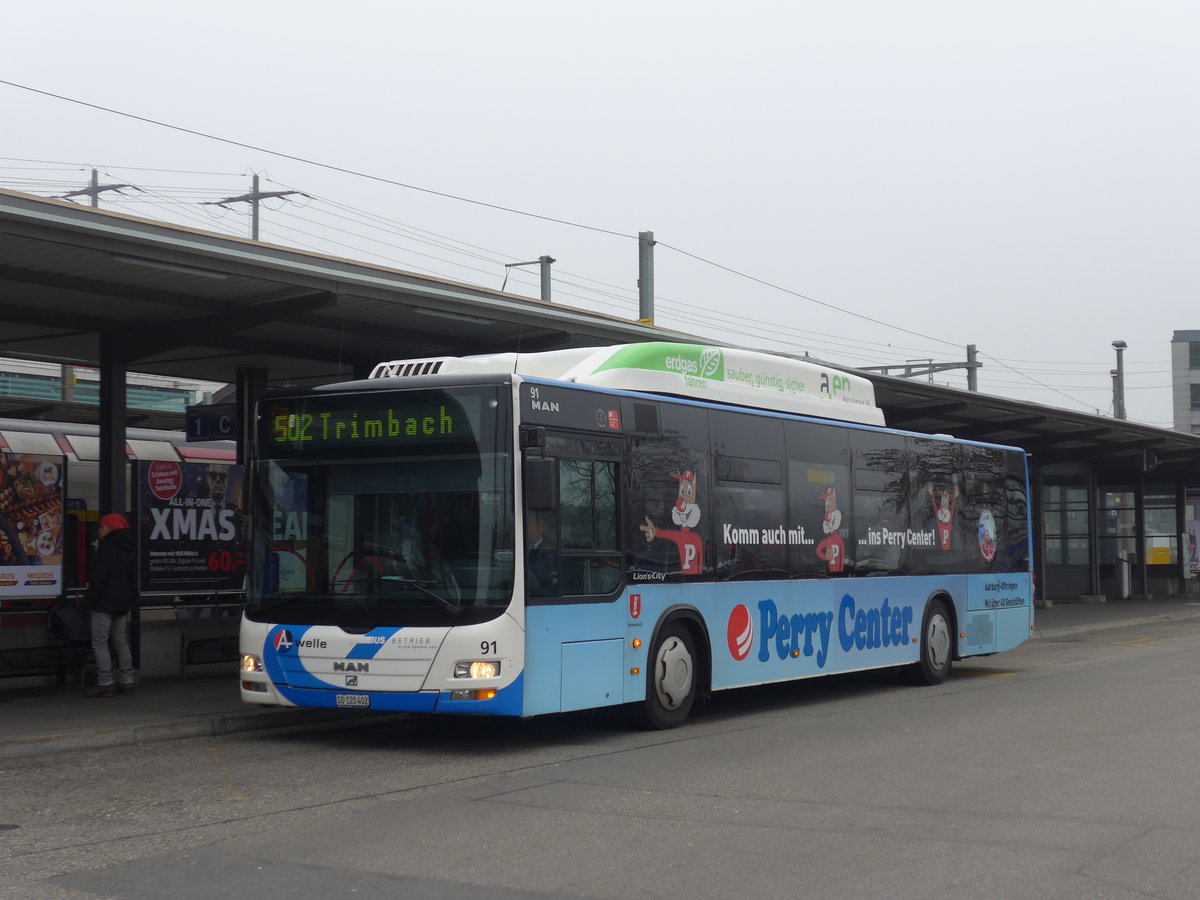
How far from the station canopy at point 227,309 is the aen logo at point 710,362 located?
230 centimetres

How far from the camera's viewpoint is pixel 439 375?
1063cm

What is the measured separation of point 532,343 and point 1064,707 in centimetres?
728

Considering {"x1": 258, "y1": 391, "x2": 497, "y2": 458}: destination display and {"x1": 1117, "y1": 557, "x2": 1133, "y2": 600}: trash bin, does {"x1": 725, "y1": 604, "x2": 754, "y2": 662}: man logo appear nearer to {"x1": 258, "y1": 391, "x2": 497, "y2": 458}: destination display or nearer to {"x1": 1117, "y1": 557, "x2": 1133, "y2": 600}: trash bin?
{"x1": 258, "y1": 391, "x2": 497, "y2": 458}: destination display

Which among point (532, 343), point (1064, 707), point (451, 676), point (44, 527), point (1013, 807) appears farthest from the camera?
point (532, 343)

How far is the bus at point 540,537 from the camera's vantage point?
10.1 meters

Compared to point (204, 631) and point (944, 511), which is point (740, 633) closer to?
point (944, 511)

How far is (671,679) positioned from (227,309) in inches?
241

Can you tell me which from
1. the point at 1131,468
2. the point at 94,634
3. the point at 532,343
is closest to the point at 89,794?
the point at 94,634

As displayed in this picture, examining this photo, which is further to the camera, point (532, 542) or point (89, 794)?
point (532, 542)

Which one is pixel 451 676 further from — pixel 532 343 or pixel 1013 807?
pixel 532 343

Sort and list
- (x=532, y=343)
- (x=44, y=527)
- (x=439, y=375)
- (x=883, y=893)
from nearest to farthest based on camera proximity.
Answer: (x=883, y=893) → (x=439, y=375) → (x=44, y=527) → (x=532, y=343)

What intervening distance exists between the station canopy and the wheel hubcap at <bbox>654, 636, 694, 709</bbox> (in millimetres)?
4264

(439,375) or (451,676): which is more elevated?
(439,375)

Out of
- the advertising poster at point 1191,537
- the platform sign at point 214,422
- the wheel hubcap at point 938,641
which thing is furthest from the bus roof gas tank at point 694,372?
the advertising poster at point 1191,537
